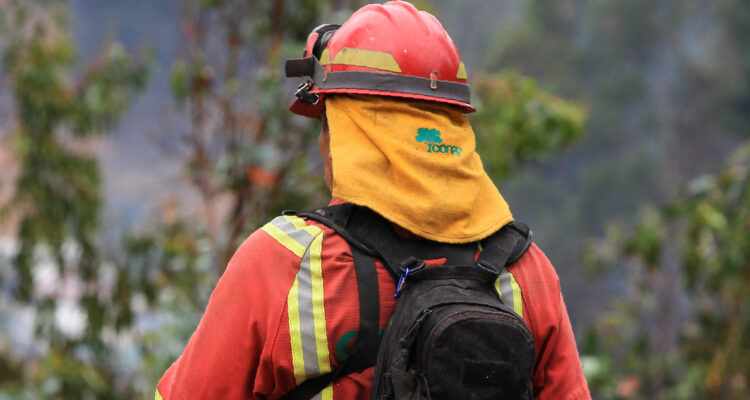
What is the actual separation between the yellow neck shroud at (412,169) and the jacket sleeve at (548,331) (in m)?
0.09

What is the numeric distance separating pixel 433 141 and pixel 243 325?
0.36 meters

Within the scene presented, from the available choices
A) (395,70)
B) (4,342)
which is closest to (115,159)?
(4,342)

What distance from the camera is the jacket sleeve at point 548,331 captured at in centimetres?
111

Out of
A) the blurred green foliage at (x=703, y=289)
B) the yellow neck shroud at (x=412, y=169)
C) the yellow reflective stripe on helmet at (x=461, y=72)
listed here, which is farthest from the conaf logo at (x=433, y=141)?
the blurred green foliage at (x=703, y=289)

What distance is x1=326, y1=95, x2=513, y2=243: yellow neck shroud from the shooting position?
3.42ft

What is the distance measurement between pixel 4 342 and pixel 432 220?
469cm

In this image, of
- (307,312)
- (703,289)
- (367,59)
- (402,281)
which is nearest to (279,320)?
(307,312)

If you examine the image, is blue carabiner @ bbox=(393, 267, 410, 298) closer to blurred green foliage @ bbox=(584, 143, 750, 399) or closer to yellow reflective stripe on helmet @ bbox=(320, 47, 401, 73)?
yellow reflective stripe on helmet @ bbox=(320, 47, 401, 73)

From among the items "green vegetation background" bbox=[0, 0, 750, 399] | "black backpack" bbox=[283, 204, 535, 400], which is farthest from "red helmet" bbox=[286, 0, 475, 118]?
"green vegetation background" bbox=[0, 0, 750, 399]

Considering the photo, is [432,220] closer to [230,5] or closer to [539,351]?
[539,351]

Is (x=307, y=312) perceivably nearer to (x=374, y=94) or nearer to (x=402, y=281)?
(x=402, y=281)

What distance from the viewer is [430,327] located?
0.96 meters

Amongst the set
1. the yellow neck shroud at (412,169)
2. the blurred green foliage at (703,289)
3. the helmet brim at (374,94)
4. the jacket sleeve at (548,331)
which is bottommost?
the blurred green foliage at (703,289)

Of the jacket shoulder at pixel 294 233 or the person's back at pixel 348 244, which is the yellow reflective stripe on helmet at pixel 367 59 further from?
the jacket shoulder at pixel 294 233
